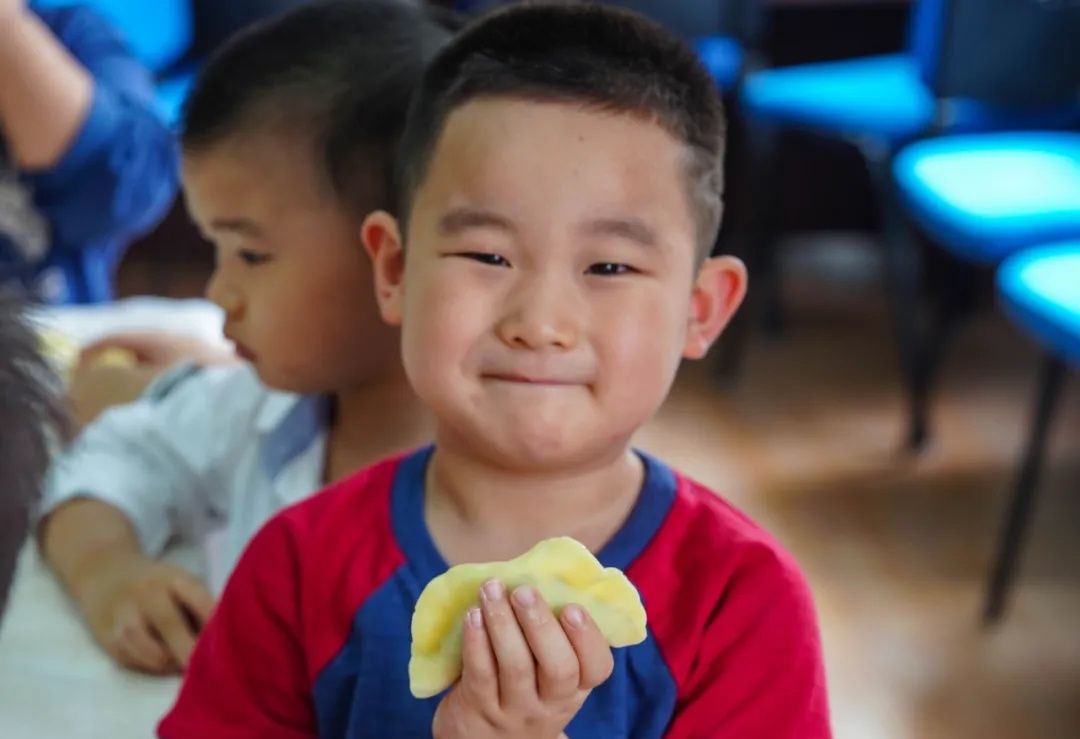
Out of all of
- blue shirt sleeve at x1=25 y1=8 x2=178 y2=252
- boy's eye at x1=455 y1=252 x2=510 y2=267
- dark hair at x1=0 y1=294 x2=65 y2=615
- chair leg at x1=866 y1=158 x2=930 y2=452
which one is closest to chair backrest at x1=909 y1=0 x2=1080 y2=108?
chair leg at x1=866 y1=158 x2=930 y2=452

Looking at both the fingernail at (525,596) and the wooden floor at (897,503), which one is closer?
the fingernail at (525,596)

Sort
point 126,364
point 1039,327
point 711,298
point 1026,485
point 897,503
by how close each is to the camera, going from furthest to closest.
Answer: point 897,503
point 1026,485
point 1039,327
point 126,364
point 711,298

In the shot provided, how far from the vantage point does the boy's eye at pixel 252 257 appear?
0.93 metres

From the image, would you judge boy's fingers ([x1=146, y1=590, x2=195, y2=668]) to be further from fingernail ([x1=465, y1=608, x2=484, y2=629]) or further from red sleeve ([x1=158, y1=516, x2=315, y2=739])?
fingernail ([x1=465, y1=608, x2=484, y2=629])

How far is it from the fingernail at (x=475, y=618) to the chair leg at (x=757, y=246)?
7.16 ft

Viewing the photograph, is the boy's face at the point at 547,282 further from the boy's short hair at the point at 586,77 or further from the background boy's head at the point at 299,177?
the background boy's head at the point at 299,177

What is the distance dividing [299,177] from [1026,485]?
1379 millimetres

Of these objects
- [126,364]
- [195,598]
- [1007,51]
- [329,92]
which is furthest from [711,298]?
[1007,51]

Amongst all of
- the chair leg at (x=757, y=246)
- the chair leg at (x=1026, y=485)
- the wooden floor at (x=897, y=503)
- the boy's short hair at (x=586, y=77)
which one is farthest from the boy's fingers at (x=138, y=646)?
the chair leg at (x=757, y=246)

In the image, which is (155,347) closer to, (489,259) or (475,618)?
(489,259)

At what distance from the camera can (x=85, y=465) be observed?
106 centimetres

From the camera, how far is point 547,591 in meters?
0.61

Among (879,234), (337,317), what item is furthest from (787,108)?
(337,317)

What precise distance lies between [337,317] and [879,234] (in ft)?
9.11
